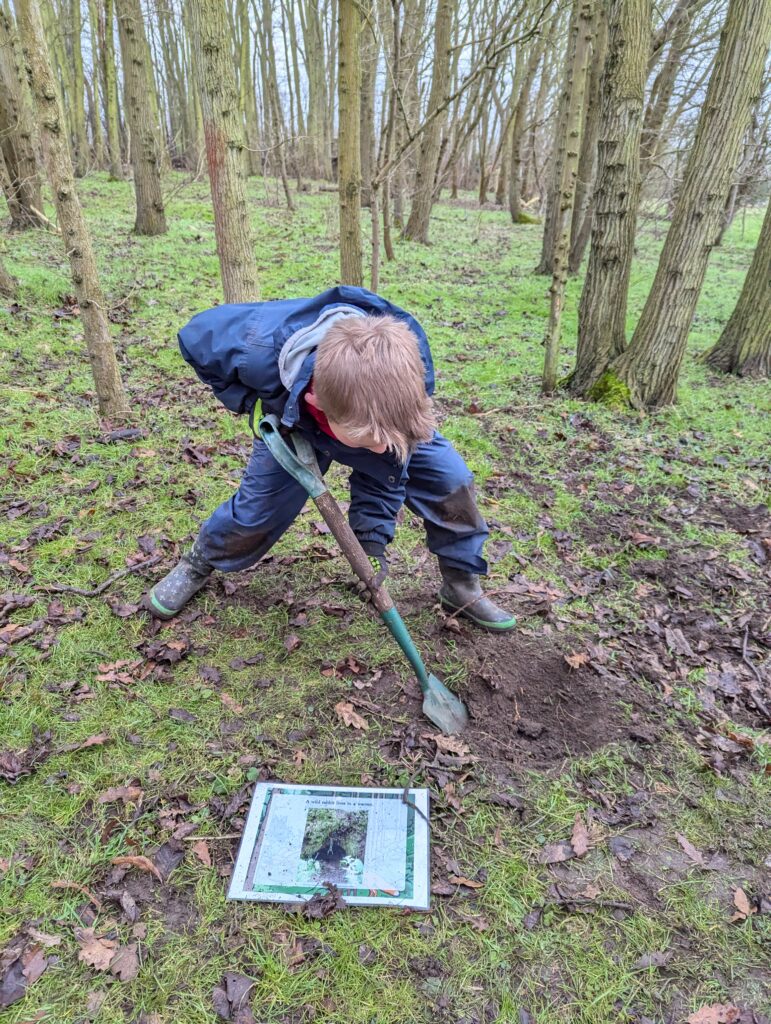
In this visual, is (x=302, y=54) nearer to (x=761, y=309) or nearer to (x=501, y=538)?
(x=761, y=309)

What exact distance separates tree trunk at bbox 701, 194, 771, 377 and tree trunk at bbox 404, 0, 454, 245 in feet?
18.9

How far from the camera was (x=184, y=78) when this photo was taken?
65.8 ft

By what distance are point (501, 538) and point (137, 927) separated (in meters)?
2.56

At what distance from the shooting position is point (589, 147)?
9.23m

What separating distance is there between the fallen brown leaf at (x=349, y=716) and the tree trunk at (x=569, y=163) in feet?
13.0

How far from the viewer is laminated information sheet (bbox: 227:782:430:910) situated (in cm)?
191

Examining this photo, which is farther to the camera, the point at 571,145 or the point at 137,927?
the point at 571,145

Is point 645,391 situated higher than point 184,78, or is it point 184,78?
point 184,78

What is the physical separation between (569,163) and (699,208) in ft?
3.64

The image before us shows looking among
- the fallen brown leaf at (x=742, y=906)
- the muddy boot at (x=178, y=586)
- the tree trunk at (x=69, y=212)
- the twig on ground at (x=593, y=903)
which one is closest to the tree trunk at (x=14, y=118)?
the tree trunk at (x=69, y=212)

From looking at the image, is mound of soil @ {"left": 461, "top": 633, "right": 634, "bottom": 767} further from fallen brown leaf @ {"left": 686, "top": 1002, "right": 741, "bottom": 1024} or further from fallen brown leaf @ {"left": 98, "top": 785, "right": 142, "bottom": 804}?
fallen brown leaf @ {"left": 98, "top": 785, "right": 142, "bottom": 804}

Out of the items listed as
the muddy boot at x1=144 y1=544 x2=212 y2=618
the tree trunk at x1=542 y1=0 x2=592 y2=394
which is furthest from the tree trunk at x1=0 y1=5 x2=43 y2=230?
the muddy boot at x1=144 y1=544 x2=212 y2=618

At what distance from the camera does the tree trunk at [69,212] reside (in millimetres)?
3340

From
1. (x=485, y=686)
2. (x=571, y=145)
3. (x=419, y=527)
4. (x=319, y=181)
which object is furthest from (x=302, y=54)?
(x=485, y=686)
